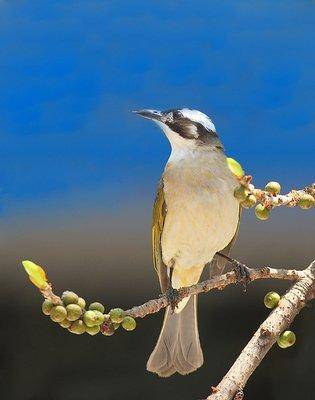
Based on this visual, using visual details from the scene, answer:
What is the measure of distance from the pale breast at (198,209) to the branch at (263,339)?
1.86 feet

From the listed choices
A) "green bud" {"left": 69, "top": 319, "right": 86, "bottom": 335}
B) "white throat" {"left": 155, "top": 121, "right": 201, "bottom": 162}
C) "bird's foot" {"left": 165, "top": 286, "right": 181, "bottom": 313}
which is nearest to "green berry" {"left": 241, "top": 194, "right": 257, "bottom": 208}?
"green bud" {"left": 69, "top": 319, "right": 86, "bottom": 335}

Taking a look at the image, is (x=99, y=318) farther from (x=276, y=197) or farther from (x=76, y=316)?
(x=276, y=197)

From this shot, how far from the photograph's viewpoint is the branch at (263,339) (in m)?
0.87

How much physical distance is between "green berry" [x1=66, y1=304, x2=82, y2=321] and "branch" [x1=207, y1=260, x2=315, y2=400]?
0.67 ft

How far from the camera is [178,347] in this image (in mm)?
1997

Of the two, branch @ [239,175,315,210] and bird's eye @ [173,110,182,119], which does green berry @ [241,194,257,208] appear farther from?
bird's eye @ [173,110,182,119]

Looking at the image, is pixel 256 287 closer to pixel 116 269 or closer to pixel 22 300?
pixel 116 269

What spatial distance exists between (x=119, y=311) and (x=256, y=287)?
133 cm

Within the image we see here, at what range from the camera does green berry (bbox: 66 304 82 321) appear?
39.0 inches

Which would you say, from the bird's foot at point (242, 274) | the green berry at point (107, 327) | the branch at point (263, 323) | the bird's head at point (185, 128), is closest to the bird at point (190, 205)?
the bird's head at point (185, 128)

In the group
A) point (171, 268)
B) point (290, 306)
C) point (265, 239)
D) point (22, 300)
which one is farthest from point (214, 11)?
point (290, 306)

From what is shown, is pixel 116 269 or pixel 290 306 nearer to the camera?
pixel 290 306

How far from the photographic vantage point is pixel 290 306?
1.05m

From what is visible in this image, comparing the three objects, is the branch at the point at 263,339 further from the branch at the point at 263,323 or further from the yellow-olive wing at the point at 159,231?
the yellow-olive wing at the point at 159,231
